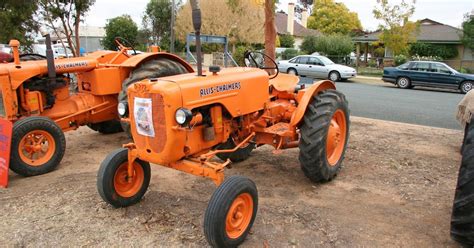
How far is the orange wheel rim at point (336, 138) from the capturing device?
4.74 m

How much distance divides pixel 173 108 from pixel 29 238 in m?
1.65

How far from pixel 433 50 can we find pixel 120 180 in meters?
33.1

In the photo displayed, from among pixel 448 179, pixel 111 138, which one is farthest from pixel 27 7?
pixel 448 179

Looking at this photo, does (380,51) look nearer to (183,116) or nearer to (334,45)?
(334,45)

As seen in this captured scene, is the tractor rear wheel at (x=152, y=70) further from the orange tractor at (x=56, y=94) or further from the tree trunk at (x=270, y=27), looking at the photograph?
the tree trunk at (x=270, y=27)

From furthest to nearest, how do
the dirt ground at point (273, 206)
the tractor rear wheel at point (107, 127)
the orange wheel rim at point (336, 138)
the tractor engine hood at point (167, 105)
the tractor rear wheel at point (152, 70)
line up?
the tractor rear wheel at point (107, 127) → the tractor rear wheel at point (152, 70) → the orange wheel rim at point (336, 138) → the dirt ground at point (273, 206) → the tractor engine hood at point (167, 105)

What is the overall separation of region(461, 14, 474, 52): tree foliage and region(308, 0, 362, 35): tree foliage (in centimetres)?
2150

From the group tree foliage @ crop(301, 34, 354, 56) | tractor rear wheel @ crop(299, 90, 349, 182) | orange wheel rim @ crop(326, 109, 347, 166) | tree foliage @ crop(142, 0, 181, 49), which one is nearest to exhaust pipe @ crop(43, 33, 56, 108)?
tractor rear wheel @ crop(299, 90, 349, 182)

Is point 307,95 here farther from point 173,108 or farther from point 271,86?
point 173,108

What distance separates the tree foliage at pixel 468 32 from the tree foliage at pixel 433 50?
274cm

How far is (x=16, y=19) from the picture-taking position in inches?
605

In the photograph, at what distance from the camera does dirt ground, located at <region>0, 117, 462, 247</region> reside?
343 cm

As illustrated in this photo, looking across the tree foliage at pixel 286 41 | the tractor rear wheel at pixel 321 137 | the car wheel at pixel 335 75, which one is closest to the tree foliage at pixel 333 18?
the tree foliage at pixel 286 41

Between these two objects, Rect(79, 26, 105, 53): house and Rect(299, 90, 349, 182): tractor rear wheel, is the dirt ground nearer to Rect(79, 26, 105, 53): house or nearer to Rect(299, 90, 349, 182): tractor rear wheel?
Rect(299, 90, 349, 182): tractor rear wheel
